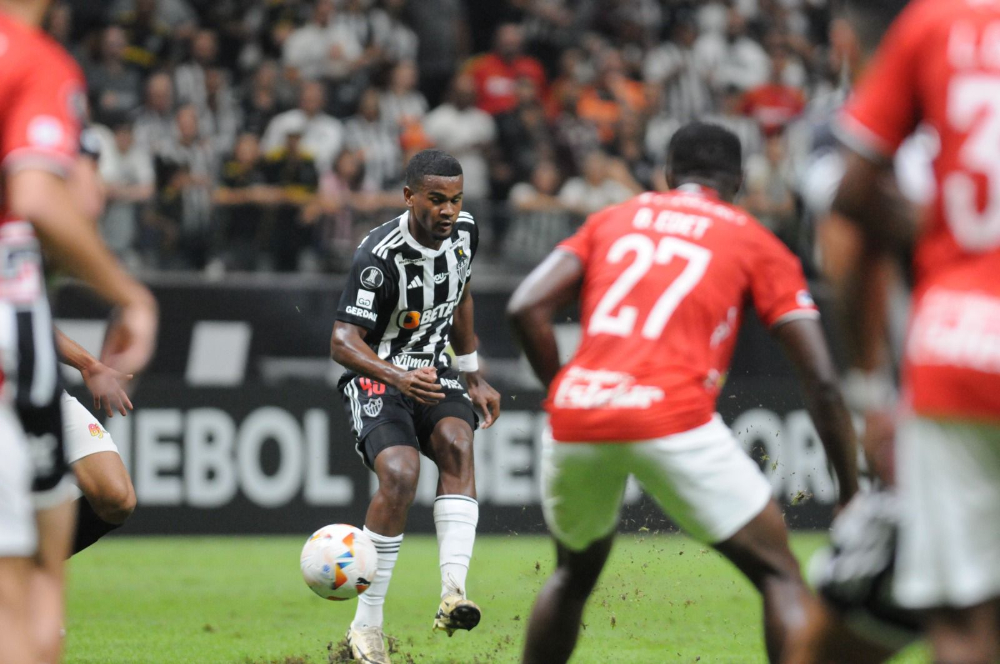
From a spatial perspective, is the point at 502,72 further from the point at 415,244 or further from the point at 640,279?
the point at 640,279

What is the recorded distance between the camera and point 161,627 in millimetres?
8484

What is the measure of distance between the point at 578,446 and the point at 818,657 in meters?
1.21

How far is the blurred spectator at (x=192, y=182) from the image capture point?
13633 mm

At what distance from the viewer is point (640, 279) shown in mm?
4750

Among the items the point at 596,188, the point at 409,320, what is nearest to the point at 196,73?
the point at 596,188

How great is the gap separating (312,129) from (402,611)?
292 inches

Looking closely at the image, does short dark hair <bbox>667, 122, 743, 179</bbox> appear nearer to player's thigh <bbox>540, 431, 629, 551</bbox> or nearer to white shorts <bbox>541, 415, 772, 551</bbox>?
white shorts <bbox>541, 415, 772, 551</bbox>

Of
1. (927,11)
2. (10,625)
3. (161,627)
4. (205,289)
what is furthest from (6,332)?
(205,289)

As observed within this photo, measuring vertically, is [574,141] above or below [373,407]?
below

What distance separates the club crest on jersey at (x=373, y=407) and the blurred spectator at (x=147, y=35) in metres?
9.90

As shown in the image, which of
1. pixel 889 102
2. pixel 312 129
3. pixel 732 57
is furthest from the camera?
pixel 732 57

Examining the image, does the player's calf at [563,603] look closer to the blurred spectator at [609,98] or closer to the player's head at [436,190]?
the player's head at [436,190]

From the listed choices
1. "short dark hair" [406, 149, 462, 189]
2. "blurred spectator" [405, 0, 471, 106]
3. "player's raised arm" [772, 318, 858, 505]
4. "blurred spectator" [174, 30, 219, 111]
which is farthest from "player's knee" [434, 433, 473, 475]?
"blurred spectator" [405, 0, 471, 106]

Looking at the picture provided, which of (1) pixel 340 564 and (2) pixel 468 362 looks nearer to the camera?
(1) pixel 340 564
